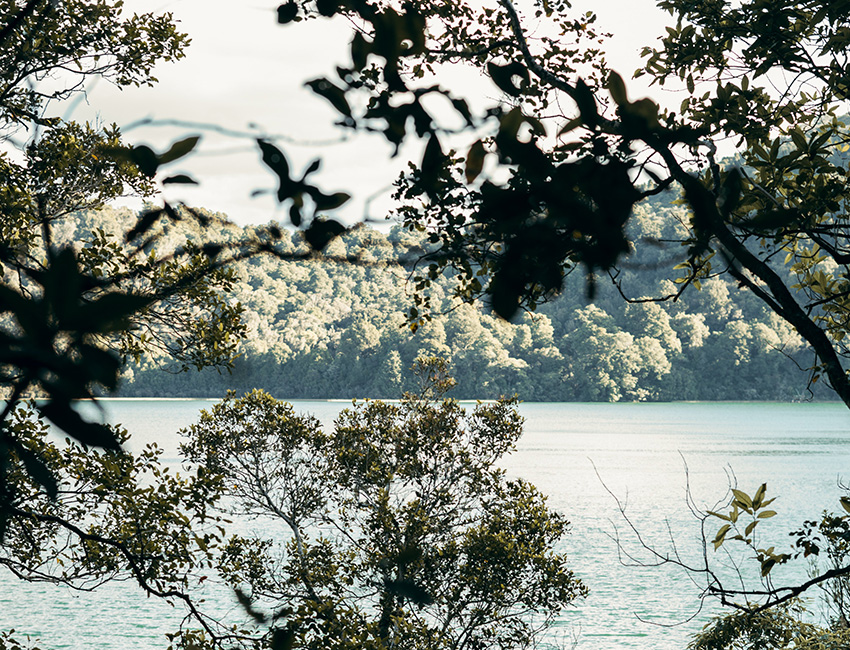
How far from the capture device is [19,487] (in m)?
4.83

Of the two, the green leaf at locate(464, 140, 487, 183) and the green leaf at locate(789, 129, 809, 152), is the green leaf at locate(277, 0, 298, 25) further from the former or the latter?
the green leaf at locate(789, 129, 809, 152)

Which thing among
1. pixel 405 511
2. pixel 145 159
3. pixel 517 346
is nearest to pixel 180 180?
pixel 145 159

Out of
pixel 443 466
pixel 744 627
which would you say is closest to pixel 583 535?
pixel 443 466

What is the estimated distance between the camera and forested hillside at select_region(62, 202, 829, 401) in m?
68.6

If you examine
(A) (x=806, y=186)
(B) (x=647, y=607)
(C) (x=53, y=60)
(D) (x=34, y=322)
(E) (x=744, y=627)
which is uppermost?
(C) (x=53, y=60)

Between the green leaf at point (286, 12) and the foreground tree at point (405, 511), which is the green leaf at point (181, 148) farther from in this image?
the foreground tree at point (405, 511)

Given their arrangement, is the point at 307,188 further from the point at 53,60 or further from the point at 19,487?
the point at 53,60

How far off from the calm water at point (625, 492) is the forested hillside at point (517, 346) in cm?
364

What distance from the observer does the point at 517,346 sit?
3012 inches

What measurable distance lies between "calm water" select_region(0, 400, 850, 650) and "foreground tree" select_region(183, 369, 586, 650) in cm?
153

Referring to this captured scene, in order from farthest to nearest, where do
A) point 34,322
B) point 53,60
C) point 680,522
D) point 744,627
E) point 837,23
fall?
1. point 680,522
2. point 744,627
3. point 53,60
4. point 837,23
5. point 34,322

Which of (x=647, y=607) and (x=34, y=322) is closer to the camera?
(x=34, y=322)

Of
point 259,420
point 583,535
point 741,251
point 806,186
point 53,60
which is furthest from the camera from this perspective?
point 583,535

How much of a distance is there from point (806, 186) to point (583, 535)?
24815mm
